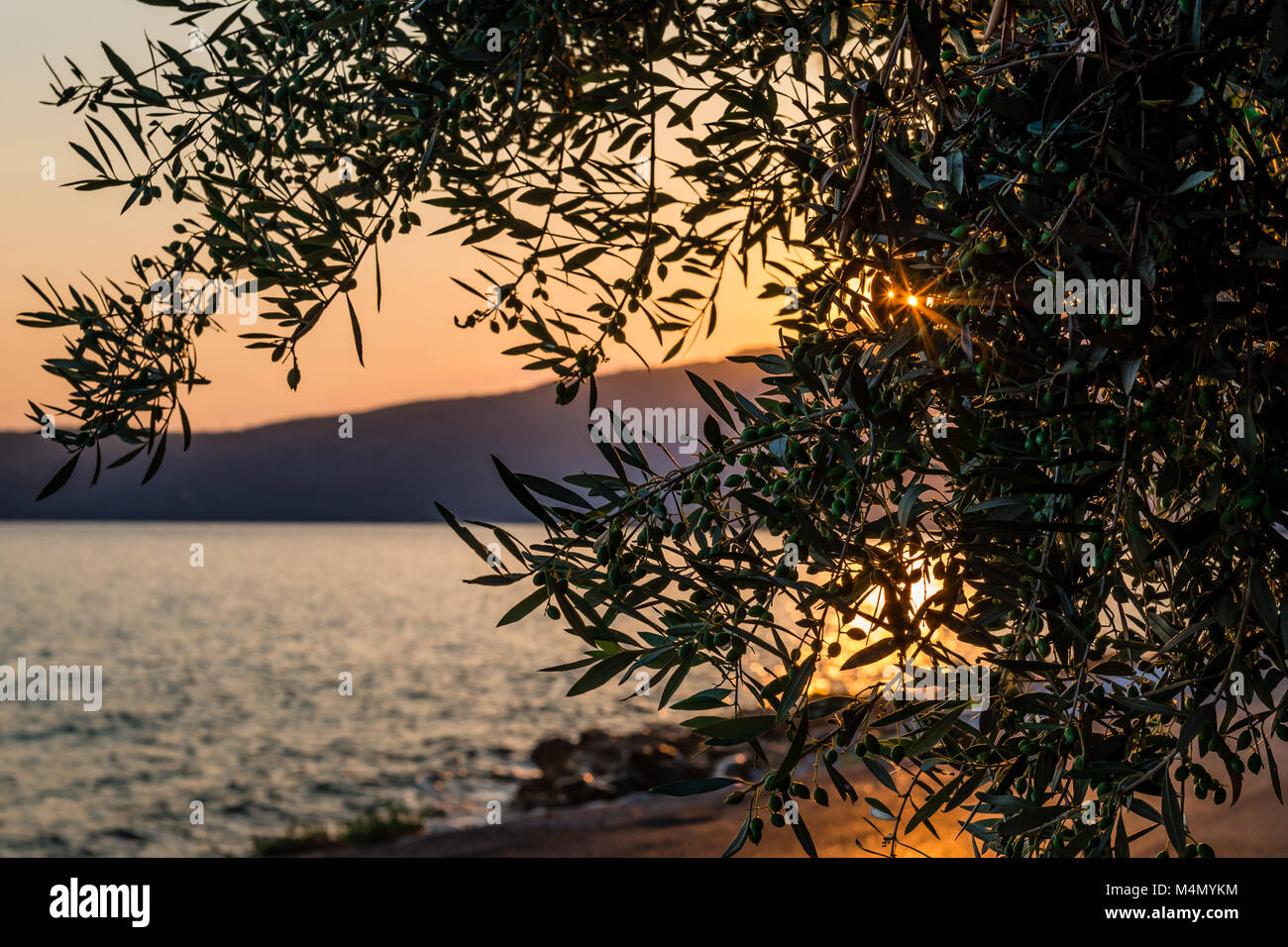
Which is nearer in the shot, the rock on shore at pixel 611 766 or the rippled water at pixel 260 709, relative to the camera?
the rock on shore at pixel 611 766

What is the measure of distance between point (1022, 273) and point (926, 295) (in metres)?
0.09

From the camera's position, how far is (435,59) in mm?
1202

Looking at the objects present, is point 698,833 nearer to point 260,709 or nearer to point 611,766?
point 611,766

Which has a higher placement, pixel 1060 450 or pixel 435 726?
pixel 1060 450

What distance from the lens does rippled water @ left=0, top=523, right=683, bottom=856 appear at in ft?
39.0

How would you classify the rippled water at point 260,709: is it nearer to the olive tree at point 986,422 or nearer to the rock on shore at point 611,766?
the rock on shore at point 611,766

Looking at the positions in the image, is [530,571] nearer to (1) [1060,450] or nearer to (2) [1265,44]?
(1) [1060,450]

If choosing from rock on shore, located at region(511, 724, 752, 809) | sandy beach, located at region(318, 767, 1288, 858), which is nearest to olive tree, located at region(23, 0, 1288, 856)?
sandy beach, located at region(318, 767, 1288, 858)

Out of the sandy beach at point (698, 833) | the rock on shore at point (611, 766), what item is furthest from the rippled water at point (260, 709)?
the sandy beach at point (698, 833)

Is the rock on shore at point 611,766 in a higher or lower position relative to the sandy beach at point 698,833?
lower

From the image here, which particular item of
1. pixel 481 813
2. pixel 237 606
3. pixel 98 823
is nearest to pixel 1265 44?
pixel 481 813

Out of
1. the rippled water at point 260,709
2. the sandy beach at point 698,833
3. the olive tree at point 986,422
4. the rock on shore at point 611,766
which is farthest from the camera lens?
the rippled water at point 260,709

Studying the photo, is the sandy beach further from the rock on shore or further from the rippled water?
the rippled water

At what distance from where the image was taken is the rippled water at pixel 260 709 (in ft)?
39.0
